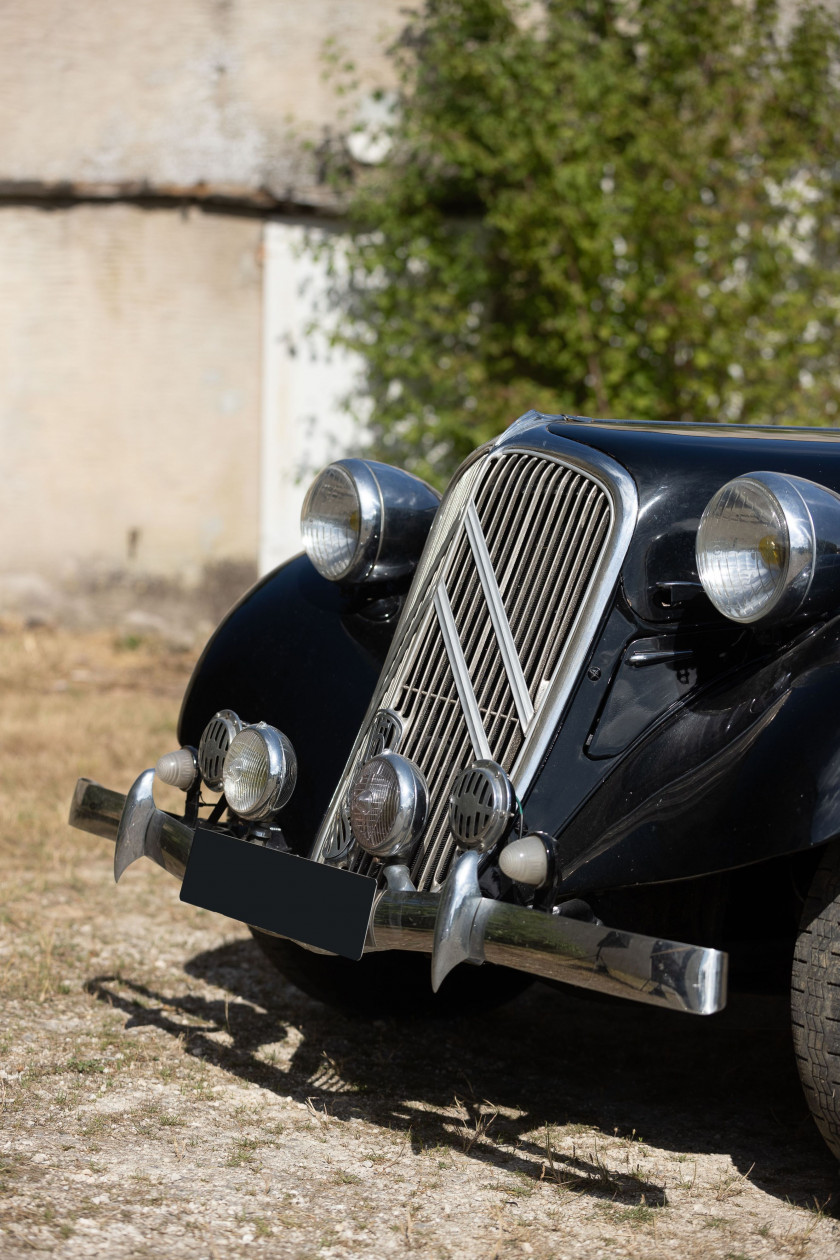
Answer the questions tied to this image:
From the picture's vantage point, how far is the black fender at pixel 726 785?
6.78 feet

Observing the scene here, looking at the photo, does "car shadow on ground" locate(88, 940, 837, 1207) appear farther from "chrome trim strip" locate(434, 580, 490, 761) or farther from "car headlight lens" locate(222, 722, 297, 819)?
"car headlight lens" locate(222, 722, 297, 819)

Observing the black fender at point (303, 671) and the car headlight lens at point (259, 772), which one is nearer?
the car headlight lens at point (259, 772)

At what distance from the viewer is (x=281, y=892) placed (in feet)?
8.04

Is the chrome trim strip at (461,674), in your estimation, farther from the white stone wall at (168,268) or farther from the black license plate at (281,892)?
the white stone wall at (168,268)

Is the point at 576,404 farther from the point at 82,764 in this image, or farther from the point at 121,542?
the point at 82,764

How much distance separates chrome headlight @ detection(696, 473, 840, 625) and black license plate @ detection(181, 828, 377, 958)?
2.54 ft

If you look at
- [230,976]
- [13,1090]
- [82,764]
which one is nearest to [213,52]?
[82,764]

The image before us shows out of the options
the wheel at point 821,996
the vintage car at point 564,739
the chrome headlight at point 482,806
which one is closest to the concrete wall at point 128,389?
the vintage car at point 564,739

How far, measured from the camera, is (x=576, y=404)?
8.34 m

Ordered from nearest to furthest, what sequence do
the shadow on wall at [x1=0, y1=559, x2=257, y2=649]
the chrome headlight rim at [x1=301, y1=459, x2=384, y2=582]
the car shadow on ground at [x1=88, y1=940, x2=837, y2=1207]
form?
the car shadow on ground at [x1=88, y1=940, x2=837, y2=1207]
the chrome headlight rim at [x1=301, y1=459, x2=384, y2=582]
the shadow on wall at [x1=0, y1=559, x2=257, y2=649]

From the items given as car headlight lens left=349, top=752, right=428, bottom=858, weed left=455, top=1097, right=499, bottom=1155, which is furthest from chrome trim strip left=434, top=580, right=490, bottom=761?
weed left=455, top=1097, right=499, bottom=1155

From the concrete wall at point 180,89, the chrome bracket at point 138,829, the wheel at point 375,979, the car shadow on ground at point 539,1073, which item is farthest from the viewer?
the concrete wall at point 180,89

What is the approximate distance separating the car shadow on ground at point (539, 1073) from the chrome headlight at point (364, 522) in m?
1.00

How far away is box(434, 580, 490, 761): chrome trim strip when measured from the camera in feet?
8.07
